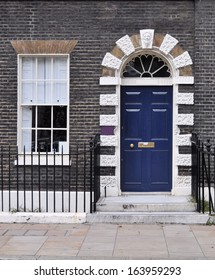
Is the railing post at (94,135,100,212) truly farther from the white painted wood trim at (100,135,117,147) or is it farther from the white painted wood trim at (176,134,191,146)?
the white painted wood trim at (176,134,191,146)

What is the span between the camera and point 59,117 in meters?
12.2

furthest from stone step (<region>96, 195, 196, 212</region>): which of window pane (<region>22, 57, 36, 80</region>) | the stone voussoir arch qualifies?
window pane (<region>22, 57, 36, 80</region>)

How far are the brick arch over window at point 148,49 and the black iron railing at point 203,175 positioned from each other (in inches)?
63.1

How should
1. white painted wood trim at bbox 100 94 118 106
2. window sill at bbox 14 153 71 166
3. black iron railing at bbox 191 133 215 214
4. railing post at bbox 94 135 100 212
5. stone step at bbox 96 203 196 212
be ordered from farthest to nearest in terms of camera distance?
window sill at bbox 14 153 71 166, white painted wood trim at bbox 100 94 118 106, railing post at bbox 94 135 100 212, stone step at bbox 96 203 196 212, black iron railing at bbox 191 133 215 214

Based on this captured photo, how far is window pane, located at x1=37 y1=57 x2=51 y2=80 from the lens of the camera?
1214cm

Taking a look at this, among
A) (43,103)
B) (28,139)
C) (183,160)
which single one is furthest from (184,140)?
(28,139)

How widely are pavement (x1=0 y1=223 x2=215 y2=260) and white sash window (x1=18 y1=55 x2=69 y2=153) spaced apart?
94.4 inches

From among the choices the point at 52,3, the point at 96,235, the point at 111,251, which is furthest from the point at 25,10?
the point at 111,251

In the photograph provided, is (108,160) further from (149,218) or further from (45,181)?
(149,218)

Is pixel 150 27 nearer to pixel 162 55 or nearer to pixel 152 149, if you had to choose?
pixel 162 55

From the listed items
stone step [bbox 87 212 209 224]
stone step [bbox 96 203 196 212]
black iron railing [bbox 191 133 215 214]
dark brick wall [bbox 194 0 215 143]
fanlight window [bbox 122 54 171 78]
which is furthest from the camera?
fanlight window [bbox 122 54 171 78]

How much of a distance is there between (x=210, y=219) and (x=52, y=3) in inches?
227

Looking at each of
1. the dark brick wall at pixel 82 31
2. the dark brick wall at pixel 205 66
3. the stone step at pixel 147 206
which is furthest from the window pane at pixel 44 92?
the dark brick wall at pixel 205 66

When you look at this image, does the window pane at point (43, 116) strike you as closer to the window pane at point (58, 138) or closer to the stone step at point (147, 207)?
the window pane at point (58, 138)
